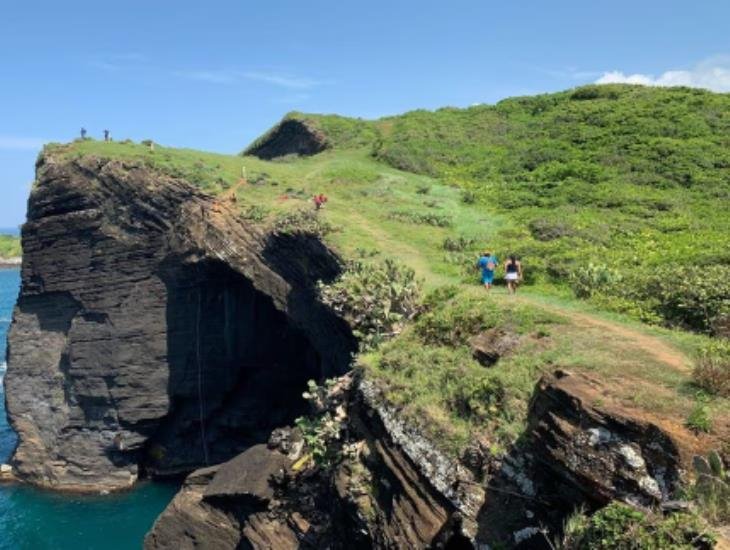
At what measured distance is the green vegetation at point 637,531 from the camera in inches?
344

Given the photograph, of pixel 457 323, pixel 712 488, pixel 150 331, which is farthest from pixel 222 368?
pixel 712 488

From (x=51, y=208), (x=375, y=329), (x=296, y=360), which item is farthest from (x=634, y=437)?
(x=51, y=208)

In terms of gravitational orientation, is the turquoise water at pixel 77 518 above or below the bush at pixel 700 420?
below

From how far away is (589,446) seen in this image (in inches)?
450

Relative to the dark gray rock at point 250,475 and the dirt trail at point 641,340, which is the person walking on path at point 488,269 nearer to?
the dirt trail at point 641,340

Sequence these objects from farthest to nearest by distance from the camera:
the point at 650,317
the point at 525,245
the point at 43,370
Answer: the point at 43,370 → the point at 525,245 → the point at 650,317

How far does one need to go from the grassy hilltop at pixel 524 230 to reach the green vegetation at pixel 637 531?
2.78m

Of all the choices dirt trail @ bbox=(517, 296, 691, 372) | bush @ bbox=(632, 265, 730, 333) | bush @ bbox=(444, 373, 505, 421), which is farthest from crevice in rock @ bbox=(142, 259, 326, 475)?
bush @ bbox=(444, 373, 505, 421)

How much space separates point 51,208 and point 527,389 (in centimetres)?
3390

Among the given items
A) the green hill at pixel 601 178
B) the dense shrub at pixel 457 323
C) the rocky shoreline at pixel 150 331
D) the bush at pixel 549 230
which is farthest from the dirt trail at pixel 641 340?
the bush at pixel 549 230

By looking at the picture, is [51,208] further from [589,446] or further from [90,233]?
[589,446]

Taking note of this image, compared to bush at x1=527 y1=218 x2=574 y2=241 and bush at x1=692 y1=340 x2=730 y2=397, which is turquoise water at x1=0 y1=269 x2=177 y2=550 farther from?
bush at x1=692 y1=340 x2=730 y2=397

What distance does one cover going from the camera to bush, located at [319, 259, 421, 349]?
→ 23109 millimetres

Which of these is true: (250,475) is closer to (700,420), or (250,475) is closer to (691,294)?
(700,420)
